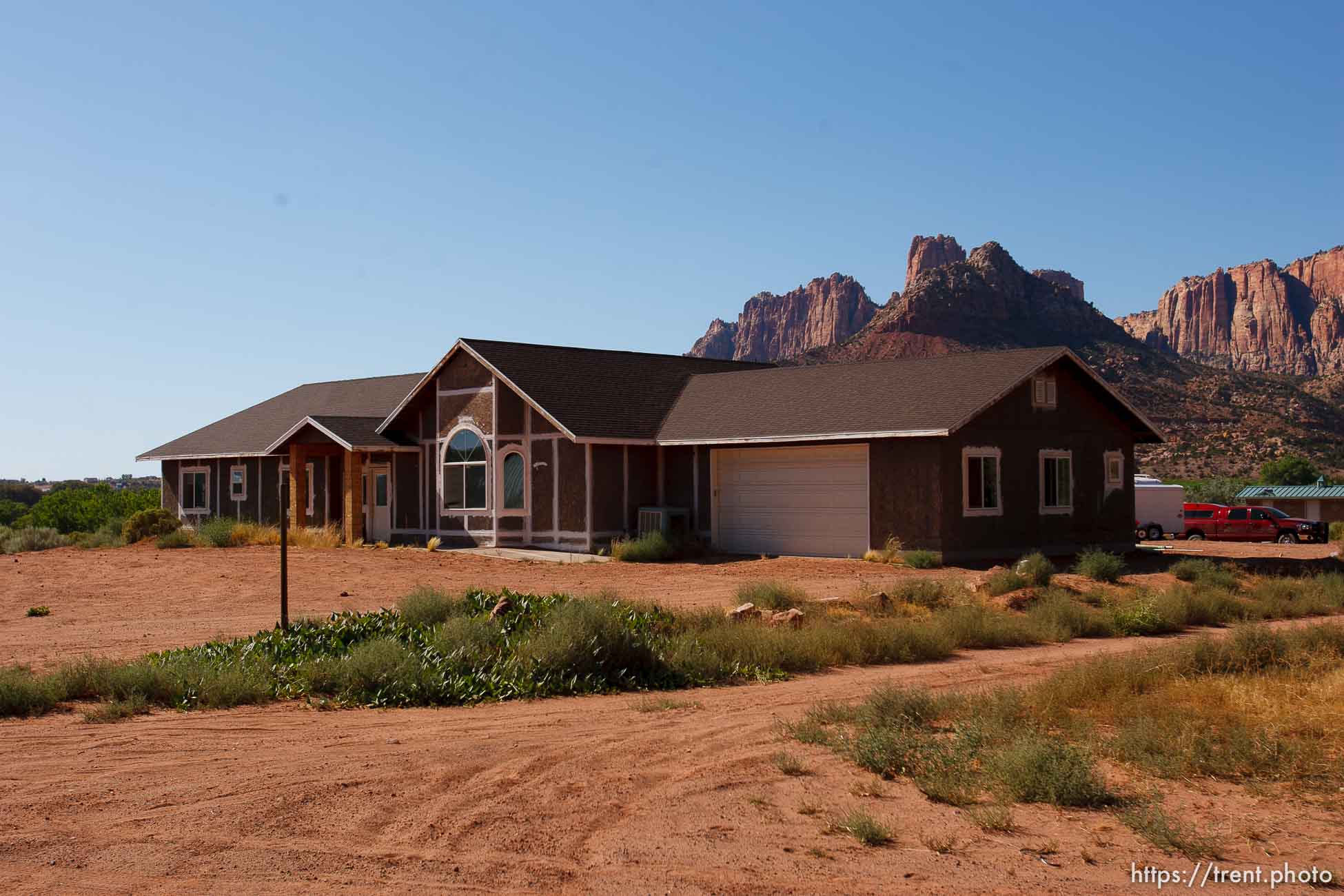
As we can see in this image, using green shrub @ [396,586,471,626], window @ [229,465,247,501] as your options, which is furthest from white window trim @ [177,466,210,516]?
green shrub @ [396,586,471,626]

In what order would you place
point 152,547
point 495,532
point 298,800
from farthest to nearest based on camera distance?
1. point 152,547
2. point 495,532
3. point 298,800

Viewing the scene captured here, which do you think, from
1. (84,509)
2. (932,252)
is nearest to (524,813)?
(84,509)

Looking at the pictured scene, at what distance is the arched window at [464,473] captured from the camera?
30672 millimetres

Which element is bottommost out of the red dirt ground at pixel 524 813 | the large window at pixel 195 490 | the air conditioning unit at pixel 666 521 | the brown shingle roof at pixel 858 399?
the red dirt ground at pixel 524 813

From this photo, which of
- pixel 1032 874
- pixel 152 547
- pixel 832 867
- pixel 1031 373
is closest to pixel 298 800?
pixel 832 867

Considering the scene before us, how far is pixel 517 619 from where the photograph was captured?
13742mm

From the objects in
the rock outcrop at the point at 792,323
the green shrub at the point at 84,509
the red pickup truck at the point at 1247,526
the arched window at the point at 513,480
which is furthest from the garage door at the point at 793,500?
the rock outcrop at the point at 792,323

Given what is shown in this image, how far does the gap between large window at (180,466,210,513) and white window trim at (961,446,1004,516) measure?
2676cm

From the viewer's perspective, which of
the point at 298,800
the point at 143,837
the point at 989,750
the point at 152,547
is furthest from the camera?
the point at 152,547

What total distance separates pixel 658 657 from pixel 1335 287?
17932cm

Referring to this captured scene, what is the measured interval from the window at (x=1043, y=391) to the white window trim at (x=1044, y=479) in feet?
3.56

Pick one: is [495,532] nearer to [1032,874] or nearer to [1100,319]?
[1032,874]

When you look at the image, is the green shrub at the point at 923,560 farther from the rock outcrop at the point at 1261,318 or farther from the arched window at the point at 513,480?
the rock outcrop at the point at 1261,318

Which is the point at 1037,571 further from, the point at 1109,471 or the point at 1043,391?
the point at 1109,471
